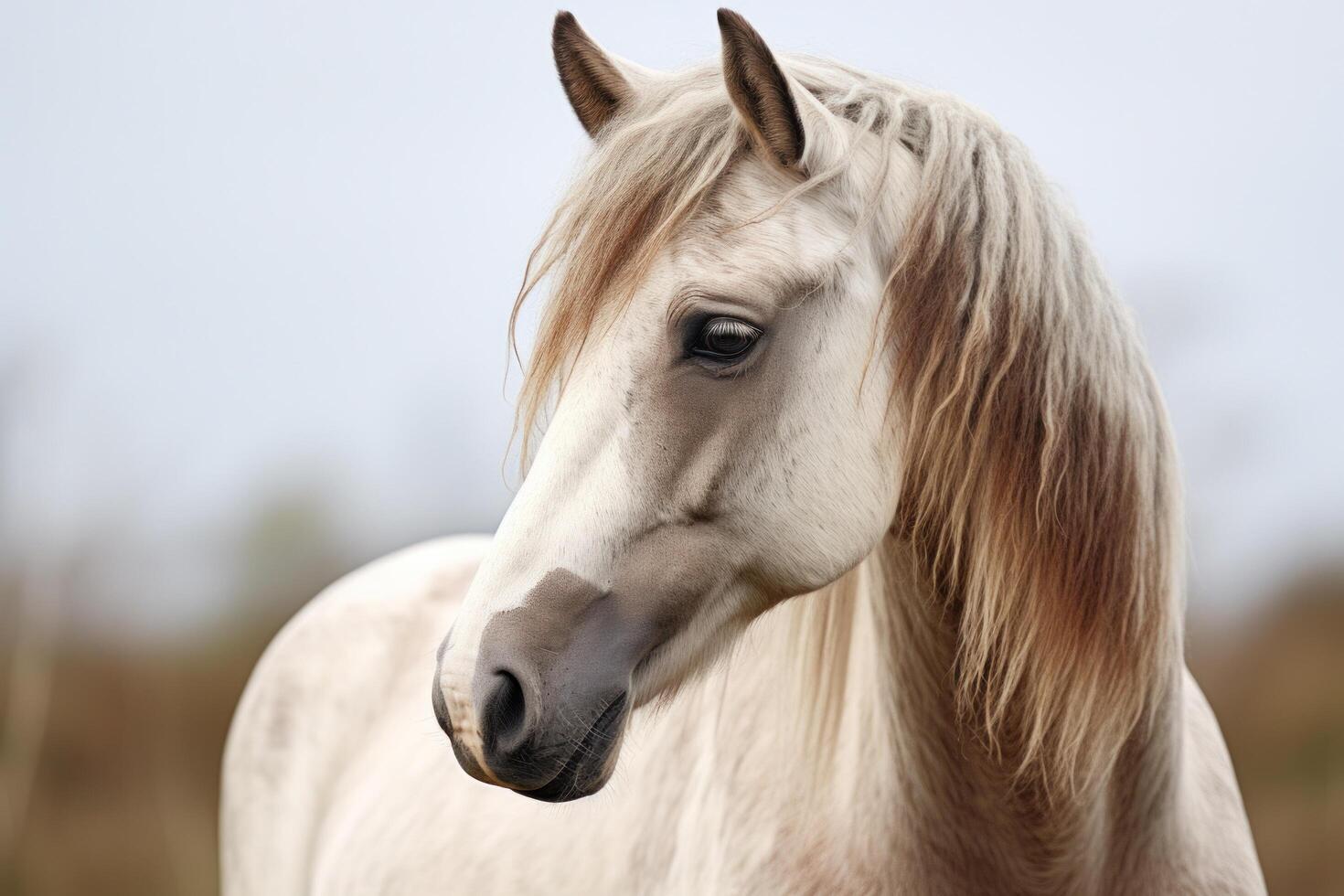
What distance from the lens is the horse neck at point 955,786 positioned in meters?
1.30

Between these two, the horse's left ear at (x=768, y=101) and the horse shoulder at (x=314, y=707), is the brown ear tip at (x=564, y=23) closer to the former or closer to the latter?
the horse's left ear at (x=768, y=101)

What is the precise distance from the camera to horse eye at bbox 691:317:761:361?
1.15 m

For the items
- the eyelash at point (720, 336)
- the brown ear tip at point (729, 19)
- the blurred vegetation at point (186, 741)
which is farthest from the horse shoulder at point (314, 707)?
the brown ear tip at point (729, 19)

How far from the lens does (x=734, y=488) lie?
1162mm

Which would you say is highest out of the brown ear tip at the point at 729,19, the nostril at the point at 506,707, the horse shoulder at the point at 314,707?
the brown ear tip at the point at 729,19

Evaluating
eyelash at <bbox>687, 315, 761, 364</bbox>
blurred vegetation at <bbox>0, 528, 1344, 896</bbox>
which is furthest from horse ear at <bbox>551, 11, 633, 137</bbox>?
blurred vegetation at <bbox>0, 528, 1344, 896</bbox>

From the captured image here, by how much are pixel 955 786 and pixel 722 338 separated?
595mm

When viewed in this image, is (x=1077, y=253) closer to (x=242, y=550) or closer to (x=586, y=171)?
(x=586, y=171)

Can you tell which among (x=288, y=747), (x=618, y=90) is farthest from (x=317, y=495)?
(x=618, y=90)

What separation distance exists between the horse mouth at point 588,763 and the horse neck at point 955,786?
38cm

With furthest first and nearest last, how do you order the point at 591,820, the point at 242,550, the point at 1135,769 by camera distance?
the point at 242,550 → the point at 591,820 → the point at 1135,769

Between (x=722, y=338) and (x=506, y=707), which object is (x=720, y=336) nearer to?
(x=722, y=338)

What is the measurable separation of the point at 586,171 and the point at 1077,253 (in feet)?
1.83

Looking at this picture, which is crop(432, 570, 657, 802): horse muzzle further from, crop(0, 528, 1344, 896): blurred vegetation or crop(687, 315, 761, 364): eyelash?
crop(0, 528, 1344, 896): blurred vegetation
